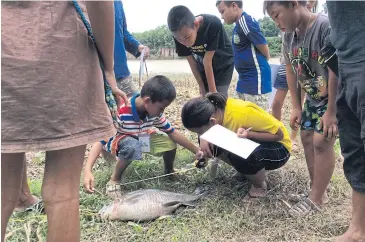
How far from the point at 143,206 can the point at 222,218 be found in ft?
1.41

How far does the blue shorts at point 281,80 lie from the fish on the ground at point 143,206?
4.53 ft

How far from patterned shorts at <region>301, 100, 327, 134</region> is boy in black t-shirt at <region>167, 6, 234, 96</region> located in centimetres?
100

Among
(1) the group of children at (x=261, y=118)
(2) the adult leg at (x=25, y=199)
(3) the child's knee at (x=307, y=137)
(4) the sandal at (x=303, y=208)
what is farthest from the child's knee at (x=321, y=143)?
(2) the adult leg at (x=25, y=199)

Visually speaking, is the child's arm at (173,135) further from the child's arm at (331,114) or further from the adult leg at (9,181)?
the adult leg at (9,181)

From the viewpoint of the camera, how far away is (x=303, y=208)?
2145 millimetres

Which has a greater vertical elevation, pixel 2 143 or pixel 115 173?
pixel 2 143

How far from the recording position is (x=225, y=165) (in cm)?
283

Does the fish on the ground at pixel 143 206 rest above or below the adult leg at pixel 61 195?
below

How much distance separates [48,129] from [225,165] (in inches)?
69.7

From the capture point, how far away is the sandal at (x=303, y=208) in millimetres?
2114

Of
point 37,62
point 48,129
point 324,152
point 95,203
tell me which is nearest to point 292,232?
point 324,152

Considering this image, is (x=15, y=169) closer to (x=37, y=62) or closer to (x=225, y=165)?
(x=37, y=62)

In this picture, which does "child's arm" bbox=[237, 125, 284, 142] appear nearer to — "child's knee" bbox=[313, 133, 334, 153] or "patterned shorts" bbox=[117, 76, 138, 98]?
"child's knee" bbox=[313, 133, 334, 153]

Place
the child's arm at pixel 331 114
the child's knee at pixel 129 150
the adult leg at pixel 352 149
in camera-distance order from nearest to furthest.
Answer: the adult leg at pixel 352 149 → the child's arm at pixel 331 114 → the child's knee at pixel 129 150
